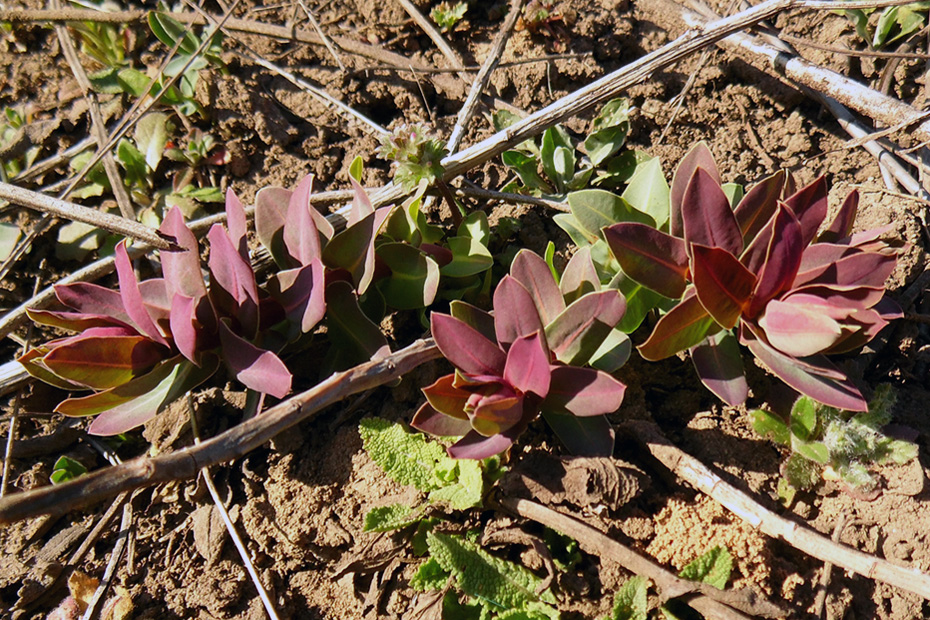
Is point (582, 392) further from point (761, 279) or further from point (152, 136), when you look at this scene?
point (152, 136)

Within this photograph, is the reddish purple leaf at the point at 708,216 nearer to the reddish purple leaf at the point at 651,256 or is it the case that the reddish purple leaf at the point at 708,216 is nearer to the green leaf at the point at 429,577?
the reddish purple leaf at the point at 651,256

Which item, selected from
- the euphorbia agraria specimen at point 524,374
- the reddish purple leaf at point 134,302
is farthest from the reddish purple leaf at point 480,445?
the reddish purple leaf at point 134,302

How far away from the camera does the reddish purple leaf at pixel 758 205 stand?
194cm

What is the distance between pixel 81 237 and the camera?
288cm

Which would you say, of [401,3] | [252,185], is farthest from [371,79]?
[252,185]

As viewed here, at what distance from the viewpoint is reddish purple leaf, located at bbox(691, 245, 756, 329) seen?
1.72m

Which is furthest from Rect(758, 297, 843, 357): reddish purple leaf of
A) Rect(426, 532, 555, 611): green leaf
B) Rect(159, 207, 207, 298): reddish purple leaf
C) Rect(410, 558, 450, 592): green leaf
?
Rect(159, 207, 207, 298): reddish purple leaf

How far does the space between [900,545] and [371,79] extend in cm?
274

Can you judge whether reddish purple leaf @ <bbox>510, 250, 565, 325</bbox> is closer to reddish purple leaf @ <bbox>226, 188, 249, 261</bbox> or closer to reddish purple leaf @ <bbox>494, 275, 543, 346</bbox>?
reddish purple leaf @ <bbox>494, 275, 543, 346</bbox>

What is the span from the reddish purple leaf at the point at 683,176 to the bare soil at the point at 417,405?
20.5 inches

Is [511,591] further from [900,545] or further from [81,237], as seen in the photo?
[81,237]

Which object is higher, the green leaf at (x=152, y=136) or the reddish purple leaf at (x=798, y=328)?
the green leaf at (x=152, y=136)

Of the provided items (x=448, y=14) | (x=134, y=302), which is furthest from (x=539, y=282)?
(x=448, y=14)

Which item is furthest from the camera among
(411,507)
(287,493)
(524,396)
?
(287,493)
